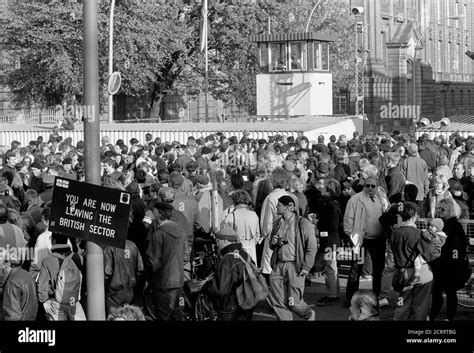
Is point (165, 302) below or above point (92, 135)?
below

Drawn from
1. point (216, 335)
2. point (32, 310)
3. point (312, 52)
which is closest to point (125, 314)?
point (216, 335)

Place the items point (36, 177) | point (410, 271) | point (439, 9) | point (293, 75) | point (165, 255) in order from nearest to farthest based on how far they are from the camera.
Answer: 1. point (165, 255)
2. point (410, 271)
3. point (36, 177)
4. point (293, 75)
5. point (439, 9)

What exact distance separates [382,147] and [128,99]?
4226 cm

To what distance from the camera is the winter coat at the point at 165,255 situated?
37.7ft

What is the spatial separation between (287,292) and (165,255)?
55.8 inches

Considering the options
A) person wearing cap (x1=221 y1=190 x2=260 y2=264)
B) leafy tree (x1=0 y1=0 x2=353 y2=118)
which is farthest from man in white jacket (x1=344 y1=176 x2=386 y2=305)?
leafy tree (x1=0 y1=0 x2=353 y2=118)

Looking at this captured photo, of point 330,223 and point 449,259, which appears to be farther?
point 330,223

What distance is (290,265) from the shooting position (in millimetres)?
11969

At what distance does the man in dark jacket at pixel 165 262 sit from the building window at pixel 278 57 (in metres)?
37.4

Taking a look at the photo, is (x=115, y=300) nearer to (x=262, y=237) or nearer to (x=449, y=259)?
(x=262, y=237)

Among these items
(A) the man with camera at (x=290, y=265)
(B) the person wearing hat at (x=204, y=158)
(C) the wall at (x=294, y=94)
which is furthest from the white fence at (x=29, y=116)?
(A) the man with camera at (x=290, y=265)

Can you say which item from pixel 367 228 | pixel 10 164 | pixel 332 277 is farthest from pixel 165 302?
pixel 10 164

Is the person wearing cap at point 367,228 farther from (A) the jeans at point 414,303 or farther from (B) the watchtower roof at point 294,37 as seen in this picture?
(B) the watchtower roof at point 294,37

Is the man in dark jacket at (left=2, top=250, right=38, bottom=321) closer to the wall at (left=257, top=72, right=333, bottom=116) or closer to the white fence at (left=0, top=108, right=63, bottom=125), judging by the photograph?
the wall at (left=257, top=72, right=333, bottom=116)
